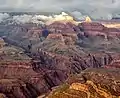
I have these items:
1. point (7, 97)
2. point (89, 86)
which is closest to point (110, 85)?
point (89, 86)

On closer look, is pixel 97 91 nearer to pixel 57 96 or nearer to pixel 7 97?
pixel 57 96

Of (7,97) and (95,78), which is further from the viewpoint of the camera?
(7,97)

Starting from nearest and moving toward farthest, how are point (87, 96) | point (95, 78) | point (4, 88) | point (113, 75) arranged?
point (87, 96) < point (95, 78) < point (113, 75) < point (4, 88)

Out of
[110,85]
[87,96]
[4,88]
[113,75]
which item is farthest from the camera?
[4,88]

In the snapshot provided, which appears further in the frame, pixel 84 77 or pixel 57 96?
pixel 84 77

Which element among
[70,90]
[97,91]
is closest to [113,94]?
[97,91]

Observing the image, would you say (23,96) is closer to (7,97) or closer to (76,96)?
(7,97)

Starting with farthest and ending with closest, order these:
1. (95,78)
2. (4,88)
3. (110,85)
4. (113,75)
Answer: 1. (4,88)
2. (113,75)
3. (95,78)
4. (110,85)


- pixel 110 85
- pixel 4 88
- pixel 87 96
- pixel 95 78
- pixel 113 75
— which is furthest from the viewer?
pixel 4 88

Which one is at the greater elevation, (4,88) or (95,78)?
(95,78)
